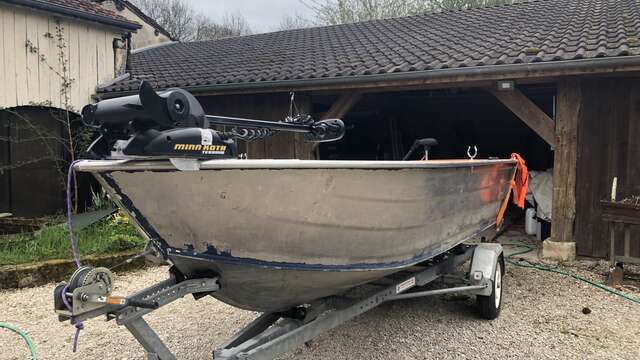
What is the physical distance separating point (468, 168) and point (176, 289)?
2033 millimetres

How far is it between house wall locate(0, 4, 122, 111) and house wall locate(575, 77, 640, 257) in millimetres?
7757

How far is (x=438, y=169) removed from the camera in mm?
2914

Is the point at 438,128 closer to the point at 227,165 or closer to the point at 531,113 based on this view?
the point at 531,113

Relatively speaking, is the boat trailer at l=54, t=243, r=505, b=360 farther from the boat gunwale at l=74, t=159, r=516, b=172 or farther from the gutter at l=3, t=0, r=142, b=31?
the gutter at l=3, t=0, r=142, b=31

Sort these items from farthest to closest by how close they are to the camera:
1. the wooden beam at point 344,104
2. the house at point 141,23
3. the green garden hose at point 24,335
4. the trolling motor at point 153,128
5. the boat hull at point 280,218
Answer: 1. the house at point 141,23
2. the wooden beam at point 344,104
3. the green garden hose at point 24,335
4. the boat hull at point 280,218
5. the trolling motor at point 153,128

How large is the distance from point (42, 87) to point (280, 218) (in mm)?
7342

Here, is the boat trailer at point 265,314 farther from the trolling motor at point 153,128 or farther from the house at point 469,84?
the house at point 469,84

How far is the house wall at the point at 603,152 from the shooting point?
5816 mm

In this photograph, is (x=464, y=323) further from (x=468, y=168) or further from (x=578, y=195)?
(x=578, y=195)

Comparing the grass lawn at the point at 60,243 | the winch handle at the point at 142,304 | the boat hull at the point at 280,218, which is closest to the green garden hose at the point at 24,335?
Result: the grass lawn at the point at 60,243

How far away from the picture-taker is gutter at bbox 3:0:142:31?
25.2 feet

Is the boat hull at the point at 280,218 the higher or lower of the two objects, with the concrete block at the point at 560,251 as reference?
higher

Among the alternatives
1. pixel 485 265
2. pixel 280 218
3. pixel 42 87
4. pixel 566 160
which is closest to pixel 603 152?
pixel 566 160

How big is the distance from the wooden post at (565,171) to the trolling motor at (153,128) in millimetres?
4810
